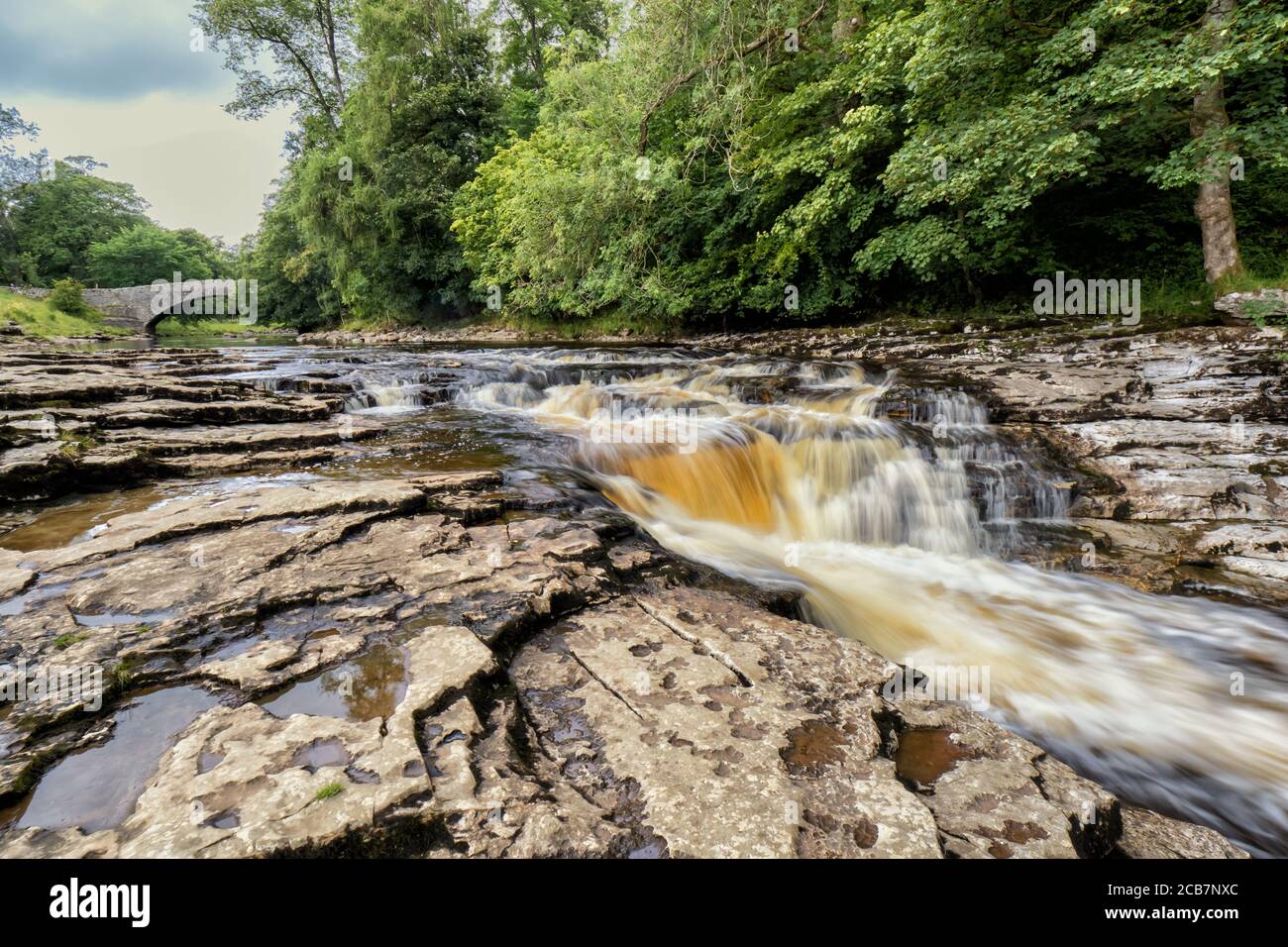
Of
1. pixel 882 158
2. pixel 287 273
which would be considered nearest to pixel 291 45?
pixel 287 273

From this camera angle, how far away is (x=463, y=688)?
181cm

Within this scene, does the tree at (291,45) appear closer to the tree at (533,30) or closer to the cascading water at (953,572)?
the tree at (533,30)

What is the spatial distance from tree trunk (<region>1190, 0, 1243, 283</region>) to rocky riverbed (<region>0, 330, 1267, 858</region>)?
22.2 feet

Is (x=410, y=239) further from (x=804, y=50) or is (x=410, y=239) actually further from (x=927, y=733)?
(x=927, y=733)

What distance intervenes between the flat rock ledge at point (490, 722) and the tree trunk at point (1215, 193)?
10.4m

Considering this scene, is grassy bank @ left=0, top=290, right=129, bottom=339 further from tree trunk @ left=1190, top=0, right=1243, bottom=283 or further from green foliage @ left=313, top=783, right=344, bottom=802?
tree trunk @ left=1190, top=0, right=1243, bottom=283

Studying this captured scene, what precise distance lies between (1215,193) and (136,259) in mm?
77200

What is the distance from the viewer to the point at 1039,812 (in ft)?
4.99

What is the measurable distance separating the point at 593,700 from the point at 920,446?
15.7 ft

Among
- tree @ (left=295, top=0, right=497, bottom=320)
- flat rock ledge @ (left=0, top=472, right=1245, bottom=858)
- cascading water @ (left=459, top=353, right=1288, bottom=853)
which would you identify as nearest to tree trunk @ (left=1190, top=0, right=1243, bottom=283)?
cascading water @ (left=459, top=353, right=1288, bottom=853)

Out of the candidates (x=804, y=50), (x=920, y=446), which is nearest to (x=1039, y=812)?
(x=920, y=446)

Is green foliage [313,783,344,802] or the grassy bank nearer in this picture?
green foliage [313,783,344,802]

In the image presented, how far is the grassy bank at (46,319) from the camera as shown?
2609 centimetres

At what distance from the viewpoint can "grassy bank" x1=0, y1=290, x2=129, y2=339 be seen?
2609 cm
